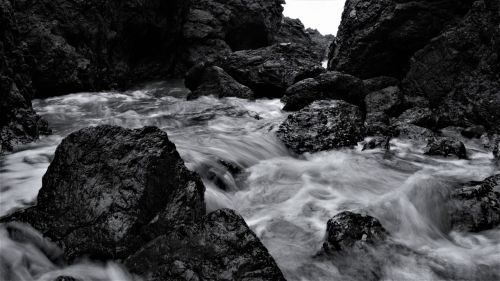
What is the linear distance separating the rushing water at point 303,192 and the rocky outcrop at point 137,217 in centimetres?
22

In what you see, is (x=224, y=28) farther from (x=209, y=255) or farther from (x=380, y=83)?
(x=209, y=255)

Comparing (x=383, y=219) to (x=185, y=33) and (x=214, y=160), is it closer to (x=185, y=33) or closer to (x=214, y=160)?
(x=214, y=160)

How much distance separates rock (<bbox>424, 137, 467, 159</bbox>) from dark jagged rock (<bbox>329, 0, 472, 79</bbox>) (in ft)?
16.1

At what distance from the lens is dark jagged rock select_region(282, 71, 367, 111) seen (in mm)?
11586

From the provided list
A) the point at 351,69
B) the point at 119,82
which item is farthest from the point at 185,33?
the point at 351,69

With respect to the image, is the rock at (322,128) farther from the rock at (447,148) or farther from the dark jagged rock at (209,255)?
the dark jagged rock at (209,255)

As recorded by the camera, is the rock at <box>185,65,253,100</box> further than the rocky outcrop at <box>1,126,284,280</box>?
Yes

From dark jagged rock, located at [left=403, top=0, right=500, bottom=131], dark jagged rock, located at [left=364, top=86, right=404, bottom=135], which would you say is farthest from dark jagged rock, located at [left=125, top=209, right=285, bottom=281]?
dark jagged rock, located at [left=403, top=0, right=500, bottom=131]

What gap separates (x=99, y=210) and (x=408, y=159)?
6009mm

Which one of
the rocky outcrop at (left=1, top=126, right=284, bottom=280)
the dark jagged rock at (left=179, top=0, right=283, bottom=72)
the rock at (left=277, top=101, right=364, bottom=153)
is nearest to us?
the rocky outcrop at (left=1, top=126, right=284, bottom=280)

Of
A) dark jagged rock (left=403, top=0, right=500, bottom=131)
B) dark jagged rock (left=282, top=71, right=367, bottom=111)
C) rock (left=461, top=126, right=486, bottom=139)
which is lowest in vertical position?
rock (left=461, top=126, right=486, bottom=139)

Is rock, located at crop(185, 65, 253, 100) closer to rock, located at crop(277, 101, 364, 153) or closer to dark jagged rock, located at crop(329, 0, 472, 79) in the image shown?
dark jagged rock, located at crop(329, 0, 472, 79)

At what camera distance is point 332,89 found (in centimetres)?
1159

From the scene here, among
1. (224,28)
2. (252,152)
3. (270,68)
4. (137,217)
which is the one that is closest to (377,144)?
(252,152)
